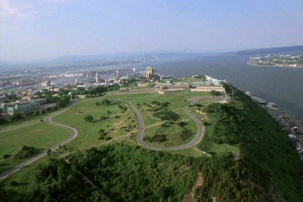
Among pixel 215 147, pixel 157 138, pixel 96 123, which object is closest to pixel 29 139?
pixel 96 123

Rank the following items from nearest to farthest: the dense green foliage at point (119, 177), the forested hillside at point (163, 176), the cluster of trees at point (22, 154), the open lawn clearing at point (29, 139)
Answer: the forested hillside at point (163, 176) → the dense green foliage at point (119, 177) → the cluster of trees at point (22, 154) → the open lawn clearing at point (29, 139)

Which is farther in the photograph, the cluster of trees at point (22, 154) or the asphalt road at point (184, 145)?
the cluster of trees at point (22, 154)

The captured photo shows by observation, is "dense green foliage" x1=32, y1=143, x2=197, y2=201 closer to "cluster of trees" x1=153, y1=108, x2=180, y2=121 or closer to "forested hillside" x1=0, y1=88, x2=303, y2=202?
"forested hillside" x1=0, y1=88, x2=303, y2=202

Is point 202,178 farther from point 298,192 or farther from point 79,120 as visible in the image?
point 79,120

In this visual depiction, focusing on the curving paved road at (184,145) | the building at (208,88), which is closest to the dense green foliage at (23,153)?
the curving paved road at (184,145)

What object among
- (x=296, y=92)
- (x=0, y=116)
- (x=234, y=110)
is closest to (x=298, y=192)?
(x=234, y=110)

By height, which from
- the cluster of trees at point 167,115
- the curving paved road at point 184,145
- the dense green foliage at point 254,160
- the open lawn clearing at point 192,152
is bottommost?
the dense green foliage at point 254,160

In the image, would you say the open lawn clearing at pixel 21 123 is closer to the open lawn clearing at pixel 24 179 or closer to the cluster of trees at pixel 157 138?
the open lawn clearing at pixel 24 179
